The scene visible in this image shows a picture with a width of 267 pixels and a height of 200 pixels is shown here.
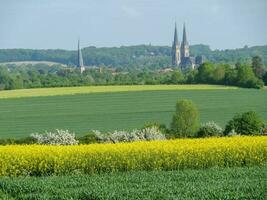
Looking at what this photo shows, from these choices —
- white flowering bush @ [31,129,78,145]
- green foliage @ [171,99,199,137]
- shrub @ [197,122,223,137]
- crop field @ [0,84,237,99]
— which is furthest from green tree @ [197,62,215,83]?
white flowering bush @ [31,129,78,145]

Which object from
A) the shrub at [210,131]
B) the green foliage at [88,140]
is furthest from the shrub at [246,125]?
the green foliage at [88,140]

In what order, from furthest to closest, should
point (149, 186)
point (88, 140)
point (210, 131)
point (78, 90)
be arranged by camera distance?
point (78, 90)
point (210, 131)
point (88, 140)
point (149, 186)

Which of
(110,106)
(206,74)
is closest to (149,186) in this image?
(110,106)

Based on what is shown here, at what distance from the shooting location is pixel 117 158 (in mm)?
22766

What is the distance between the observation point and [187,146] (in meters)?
23.6

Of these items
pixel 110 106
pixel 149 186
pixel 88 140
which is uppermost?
pixel 149 186

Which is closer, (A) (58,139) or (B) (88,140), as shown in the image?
(A) (58,139)

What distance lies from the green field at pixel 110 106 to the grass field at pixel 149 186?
23.2m

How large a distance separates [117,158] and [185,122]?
14326 millimetres

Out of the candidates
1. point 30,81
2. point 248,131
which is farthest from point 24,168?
point 30,81

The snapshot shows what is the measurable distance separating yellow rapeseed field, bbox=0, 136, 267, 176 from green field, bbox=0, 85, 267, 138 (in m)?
19.9

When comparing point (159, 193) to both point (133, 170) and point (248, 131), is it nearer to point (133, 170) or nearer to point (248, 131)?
point (133, 170)

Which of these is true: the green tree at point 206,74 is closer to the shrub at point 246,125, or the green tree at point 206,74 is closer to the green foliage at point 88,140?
the shrub at point 246,125

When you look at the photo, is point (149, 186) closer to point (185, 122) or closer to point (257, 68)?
point (185, 122)
